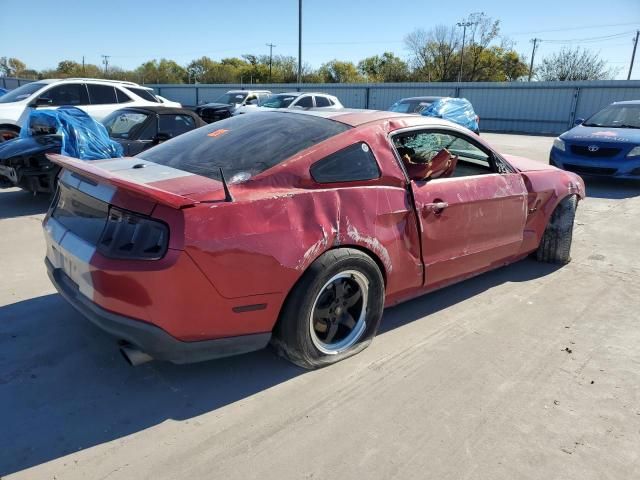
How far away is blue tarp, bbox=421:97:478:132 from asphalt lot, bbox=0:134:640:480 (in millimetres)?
11529

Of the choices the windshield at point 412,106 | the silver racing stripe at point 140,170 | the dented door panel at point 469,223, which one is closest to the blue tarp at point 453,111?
the windshield at point 412,106

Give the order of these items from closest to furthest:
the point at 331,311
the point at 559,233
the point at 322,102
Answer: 1. the point at 331,311
2. the point at 559,233
3. the point at 322,102

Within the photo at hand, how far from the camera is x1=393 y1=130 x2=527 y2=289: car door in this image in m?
3.38

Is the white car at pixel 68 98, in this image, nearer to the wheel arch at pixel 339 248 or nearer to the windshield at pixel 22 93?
the windshield at pixel 22 93

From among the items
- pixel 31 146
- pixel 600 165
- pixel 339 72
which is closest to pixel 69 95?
pixel 31 146

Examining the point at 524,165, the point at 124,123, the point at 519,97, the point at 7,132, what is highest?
the point at 519,97

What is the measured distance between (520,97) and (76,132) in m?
26.8

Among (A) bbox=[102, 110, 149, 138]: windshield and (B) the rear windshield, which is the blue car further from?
(A) bbox=[102, 110, 149, 138]: windshield

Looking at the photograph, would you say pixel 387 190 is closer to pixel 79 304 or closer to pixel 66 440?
pixel 79 304

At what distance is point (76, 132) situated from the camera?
21.8ft

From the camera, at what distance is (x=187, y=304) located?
2307 mm

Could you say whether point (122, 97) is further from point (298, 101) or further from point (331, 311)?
point (331, 311)

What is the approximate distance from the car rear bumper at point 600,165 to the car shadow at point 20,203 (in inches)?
369

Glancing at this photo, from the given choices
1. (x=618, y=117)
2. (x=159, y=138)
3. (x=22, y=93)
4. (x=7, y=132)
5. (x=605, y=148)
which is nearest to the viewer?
(x=159, y=138)
